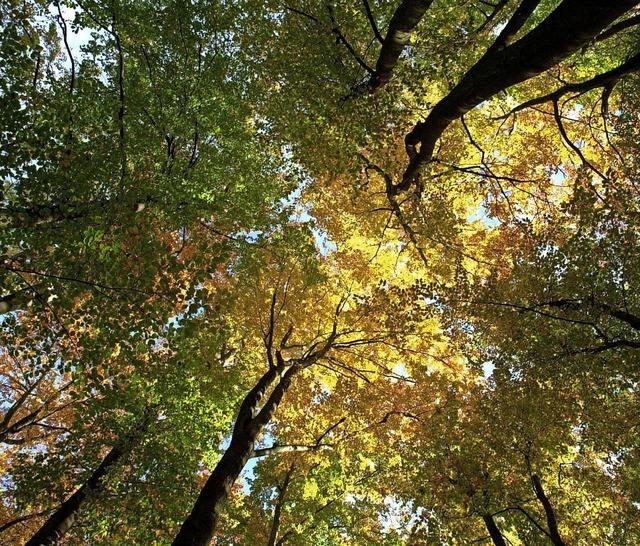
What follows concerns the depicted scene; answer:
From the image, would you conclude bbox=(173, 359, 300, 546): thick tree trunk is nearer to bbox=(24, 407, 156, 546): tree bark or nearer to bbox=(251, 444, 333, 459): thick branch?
bbox=(251, 444, 333, 459): thick branch

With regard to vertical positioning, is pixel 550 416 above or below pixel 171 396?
above

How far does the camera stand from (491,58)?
4.80 m

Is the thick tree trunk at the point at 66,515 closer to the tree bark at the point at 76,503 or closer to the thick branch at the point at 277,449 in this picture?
the tree bark at the point at 76,503

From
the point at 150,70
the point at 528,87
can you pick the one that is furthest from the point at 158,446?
the point at 528,87

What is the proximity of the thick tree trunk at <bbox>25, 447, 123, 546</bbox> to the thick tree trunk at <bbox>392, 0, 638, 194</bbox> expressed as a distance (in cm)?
875

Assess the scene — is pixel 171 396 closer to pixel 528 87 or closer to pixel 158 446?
pixel 158 446

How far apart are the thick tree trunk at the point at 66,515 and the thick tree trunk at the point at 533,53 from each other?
875 cm

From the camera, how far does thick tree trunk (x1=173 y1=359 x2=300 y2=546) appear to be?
5.53 m

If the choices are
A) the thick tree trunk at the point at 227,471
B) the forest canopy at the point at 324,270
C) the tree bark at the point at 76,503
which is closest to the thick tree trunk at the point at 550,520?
the forest canopy at the point at 324,270

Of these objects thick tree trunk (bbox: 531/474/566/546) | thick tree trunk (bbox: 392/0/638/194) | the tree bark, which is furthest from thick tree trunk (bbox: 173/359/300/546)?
thick tree trunk (bbox: 392/0/638/194)

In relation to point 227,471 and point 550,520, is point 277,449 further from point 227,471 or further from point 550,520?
point 550,520

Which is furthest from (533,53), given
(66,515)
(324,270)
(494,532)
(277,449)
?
(66,515)

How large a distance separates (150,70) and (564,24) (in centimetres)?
738

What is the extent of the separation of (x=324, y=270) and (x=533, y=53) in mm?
6480
